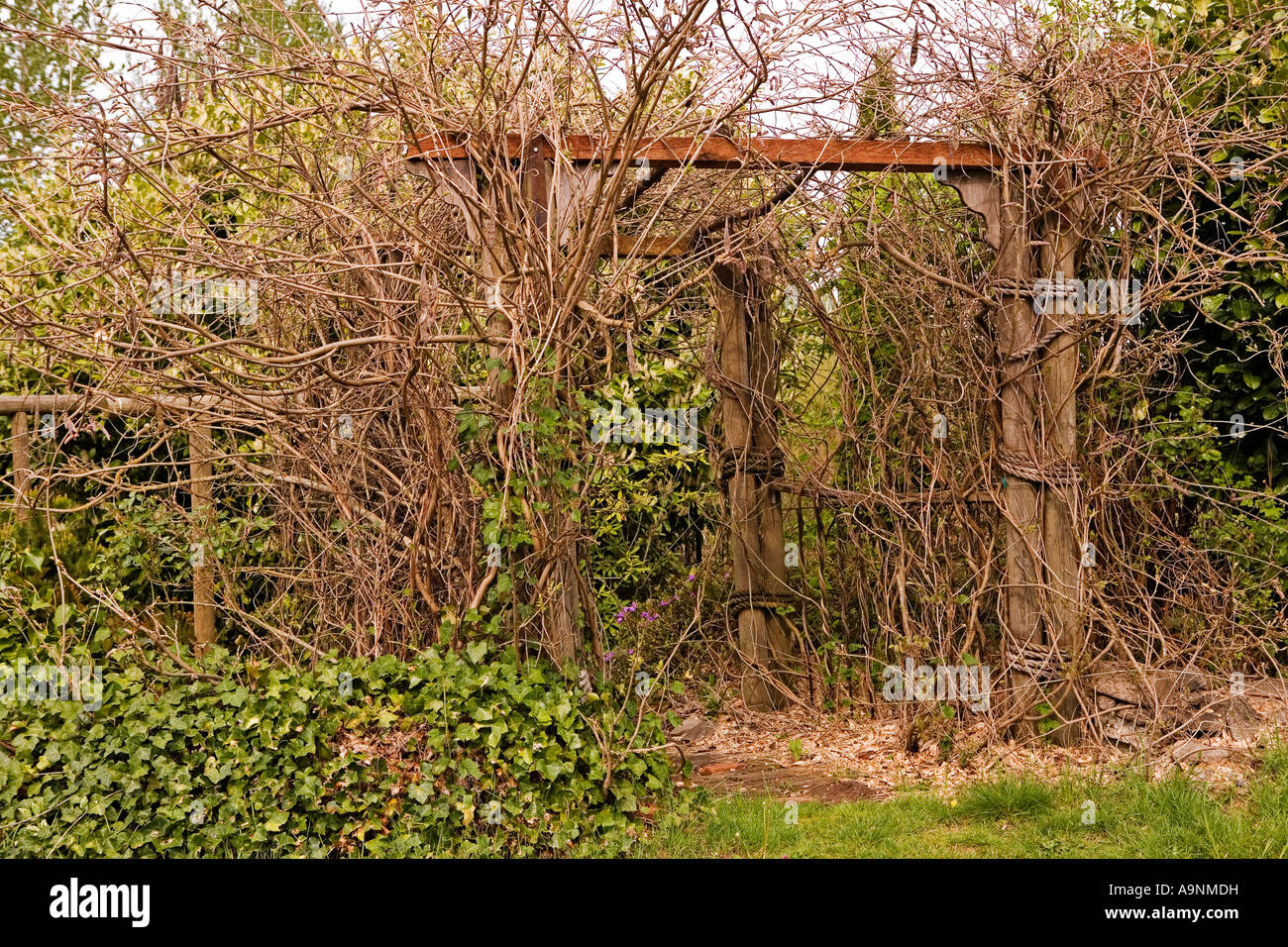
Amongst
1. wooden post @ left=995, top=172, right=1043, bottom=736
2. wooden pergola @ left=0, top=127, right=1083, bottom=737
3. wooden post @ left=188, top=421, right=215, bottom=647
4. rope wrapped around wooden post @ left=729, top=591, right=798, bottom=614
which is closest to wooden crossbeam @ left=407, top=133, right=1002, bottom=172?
wooden pergola @ left=0, top=127, right=1083, bottom=737

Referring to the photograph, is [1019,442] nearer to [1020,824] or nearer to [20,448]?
[1020,824]

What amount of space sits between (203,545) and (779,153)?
3363mm

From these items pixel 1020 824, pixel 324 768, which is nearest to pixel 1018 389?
pixel 1020 824

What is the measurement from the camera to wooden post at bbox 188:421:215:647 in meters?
5.42

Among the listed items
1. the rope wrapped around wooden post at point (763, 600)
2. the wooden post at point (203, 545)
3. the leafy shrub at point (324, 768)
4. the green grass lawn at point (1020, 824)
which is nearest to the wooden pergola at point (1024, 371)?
the green grass lawn at point (1020, 824)

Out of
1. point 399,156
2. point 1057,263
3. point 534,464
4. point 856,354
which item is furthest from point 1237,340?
point 399,156

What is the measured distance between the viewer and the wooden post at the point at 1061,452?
5316mm

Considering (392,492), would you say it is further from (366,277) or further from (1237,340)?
(1237,340)

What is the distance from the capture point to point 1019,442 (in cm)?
543

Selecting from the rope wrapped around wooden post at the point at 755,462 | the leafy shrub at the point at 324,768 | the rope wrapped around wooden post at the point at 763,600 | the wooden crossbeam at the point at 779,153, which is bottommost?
the leafy shrub at the point at 324,768

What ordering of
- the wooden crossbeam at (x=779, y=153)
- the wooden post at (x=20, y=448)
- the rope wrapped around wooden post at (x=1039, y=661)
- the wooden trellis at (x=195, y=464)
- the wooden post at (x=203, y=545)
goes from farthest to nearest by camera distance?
the wooden post at (x=20, y=448) → the wooden post at (x=203, y=545) → the rope wrapped around wooden post at (x=1039, y=661) → the wooden trellis at (x=195, y=464) → the wooden crossbeam at (x=779, y=153)

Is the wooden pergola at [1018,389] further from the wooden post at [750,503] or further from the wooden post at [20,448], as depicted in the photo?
the wooden post at [750,503]

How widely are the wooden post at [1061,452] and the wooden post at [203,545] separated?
3.97 metres
